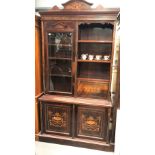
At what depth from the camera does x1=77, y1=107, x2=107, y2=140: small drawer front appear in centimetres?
256

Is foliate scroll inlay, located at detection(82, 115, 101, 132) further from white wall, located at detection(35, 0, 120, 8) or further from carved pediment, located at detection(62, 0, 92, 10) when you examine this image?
white wall, located at detection(35, 0, 120, 8)

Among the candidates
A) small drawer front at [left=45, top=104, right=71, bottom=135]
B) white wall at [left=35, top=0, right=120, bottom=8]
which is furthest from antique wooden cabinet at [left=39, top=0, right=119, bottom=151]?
white wall at [left=35, top=0, right=120, bottom=8]

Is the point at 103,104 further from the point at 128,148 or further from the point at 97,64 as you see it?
the point at 128,148

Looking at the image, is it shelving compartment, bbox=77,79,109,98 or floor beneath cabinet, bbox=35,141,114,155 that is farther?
shelving compartment, bbox=77,79,109,98

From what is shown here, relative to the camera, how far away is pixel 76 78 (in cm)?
266

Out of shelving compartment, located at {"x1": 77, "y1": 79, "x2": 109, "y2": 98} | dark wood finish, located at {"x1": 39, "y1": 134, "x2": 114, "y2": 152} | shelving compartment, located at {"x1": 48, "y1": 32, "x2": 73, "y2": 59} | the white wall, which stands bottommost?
dark wood finish, located at {"x1": 39, "y1": 134, "x2": 114, "y2": 152}

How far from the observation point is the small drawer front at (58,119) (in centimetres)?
269

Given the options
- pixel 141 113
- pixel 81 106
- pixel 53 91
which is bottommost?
pixel 81 106

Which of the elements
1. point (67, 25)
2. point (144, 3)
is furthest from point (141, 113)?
point (67, 25)

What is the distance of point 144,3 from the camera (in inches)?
24.0

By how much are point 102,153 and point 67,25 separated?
2.14 m

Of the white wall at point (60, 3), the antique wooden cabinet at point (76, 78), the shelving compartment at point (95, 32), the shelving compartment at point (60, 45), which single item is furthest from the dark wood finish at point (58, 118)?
the white wall at point (60, 3)

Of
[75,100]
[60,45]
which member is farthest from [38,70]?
[75,100]
